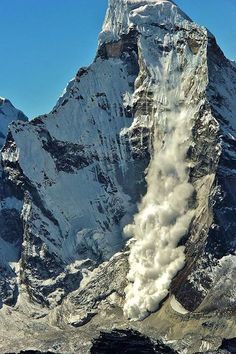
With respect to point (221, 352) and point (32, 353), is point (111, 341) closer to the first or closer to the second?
point (32, 353)

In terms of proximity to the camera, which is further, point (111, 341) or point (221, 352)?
point (221, 352)

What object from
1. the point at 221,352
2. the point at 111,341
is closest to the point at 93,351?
the point at 111,341

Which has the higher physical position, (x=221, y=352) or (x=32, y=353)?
(x=221, y=352)

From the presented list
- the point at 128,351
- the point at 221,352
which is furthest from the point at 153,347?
the point at 221,352

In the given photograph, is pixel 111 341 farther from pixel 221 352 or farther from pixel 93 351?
pixel 221 352

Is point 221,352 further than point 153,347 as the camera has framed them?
Yes
